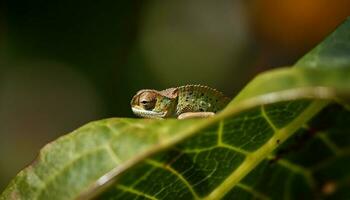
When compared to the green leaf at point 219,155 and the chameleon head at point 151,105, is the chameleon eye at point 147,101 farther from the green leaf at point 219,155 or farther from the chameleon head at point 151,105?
the green leaf at point 219,155

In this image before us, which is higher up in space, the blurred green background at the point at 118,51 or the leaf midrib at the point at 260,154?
the leaf midrib at the point at 260,154

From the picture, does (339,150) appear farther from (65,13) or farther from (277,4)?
(65,13)

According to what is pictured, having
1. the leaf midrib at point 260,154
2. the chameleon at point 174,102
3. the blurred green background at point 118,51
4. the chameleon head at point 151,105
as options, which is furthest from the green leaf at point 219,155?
the blurred green background at point 118,51

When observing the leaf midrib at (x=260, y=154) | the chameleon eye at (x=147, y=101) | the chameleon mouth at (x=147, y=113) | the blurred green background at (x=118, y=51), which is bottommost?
the blurred green background at (x=118, y=51)

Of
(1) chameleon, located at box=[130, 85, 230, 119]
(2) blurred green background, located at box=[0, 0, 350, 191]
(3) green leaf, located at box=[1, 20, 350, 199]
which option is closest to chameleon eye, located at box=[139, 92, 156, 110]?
(1) chameleon, located at box=[130, 85, 230, 119]

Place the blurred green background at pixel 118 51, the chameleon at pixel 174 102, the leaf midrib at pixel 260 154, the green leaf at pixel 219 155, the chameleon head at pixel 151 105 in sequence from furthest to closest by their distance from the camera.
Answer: the blurred green background at pixel 118 51, the chameleon head at pixel 151 105, the chameleon at pixel 174 102, the leaf midrib at pixel 260 154, the green leaf at pixel 219 155

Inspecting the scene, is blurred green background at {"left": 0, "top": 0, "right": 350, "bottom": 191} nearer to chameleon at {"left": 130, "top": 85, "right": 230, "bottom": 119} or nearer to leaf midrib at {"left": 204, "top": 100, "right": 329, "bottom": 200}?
chameleon at {"left": 130, "top": 85, "right": 230, "bottom": 119}

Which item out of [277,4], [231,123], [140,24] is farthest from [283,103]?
[140,24]
